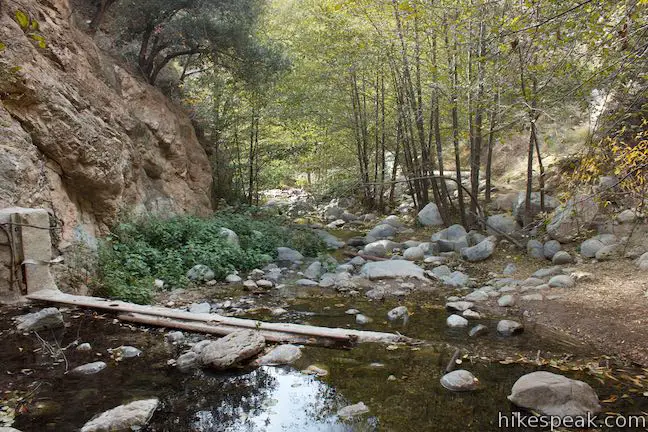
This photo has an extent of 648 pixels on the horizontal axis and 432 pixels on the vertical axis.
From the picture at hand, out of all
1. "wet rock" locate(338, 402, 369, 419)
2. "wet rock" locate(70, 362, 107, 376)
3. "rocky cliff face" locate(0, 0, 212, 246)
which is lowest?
"wet rock" locate(338, 402, 369, 419)

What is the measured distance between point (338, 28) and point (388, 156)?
179 inches

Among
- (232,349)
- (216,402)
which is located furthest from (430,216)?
(216,402)

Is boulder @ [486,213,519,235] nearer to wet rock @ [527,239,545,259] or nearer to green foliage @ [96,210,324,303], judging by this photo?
wet rock @ [527,239,545,259]

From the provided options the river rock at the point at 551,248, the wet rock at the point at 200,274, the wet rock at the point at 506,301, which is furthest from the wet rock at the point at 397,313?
the river rock at the point at 551,248

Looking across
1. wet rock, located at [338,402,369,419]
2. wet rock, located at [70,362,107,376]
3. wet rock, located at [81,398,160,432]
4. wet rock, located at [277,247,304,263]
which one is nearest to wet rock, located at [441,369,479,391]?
wet rock, located at [338,402,369,419]

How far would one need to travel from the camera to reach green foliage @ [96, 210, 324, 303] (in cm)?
542

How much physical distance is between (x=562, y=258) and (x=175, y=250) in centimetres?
548

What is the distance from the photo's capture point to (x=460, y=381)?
304cm

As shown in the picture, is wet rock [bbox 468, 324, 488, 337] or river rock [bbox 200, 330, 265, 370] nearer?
river rock [bbox 200, 330, 265, 370]

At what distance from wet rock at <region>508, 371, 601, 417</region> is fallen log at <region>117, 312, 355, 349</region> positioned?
1.29 m

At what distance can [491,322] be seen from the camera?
15.0ft

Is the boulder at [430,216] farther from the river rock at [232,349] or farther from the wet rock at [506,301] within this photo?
the river rock at [232,349]

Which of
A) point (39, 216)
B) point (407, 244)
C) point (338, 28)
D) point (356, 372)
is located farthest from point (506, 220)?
→ point (39, 216)

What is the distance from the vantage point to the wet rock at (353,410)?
274 centimetres
